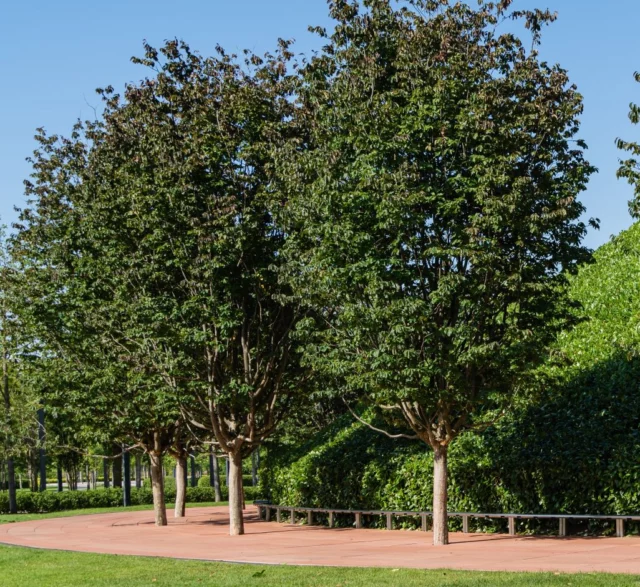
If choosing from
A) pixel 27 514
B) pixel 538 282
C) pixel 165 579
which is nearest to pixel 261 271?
pixel 538 282

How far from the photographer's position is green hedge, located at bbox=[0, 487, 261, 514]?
35.7 meters

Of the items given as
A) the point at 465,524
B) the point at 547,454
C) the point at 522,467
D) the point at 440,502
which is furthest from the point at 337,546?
the point at 547,454

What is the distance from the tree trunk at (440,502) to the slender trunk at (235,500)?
600 cm

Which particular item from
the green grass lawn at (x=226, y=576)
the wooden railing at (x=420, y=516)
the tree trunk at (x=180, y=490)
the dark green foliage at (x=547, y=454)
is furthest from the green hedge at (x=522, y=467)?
→ the green grass lawn at (x=226, y=576)

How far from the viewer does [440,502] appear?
16234 millimetres

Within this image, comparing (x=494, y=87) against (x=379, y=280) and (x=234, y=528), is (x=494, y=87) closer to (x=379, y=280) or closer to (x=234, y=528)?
(x=379, y=280)

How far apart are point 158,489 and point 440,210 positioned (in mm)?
13299

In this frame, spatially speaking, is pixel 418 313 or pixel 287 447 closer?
pixel 418 313

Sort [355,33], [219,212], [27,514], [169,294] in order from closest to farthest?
[355,33]
[219,212]
[169,294]
[27,514]

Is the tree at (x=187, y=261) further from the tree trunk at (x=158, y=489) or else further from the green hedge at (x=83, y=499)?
the green hedge at (x=83, y=499)

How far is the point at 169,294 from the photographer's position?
19.8 m

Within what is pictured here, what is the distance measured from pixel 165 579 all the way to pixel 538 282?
811cm

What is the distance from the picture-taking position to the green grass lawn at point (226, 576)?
410 inches

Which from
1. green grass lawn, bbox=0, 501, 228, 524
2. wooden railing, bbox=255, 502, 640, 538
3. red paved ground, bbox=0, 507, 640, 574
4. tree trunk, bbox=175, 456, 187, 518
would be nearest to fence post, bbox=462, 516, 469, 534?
wooden railing, bbox=255, 502, 640, 538
